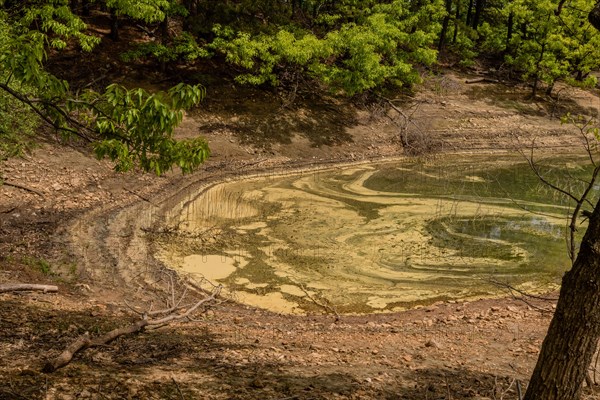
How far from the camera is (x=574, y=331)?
412 cm

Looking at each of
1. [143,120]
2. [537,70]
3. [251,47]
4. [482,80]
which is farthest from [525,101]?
[143,120]

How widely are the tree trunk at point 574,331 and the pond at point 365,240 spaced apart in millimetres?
6292

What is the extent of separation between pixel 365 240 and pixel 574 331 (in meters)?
10.1

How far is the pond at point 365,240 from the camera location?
37.3 feet

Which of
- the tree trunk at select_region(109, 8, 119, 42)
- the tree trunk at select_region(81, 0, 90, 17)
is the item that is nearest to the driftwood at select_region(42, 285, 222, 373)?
the tree trunk at select_region(109, 8, 119, 42)

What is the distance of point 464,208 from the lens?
17516mm

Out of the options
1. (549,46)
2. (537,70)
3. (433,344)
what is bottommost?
(433,344)

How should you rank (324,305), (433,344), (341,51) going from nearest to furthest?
(433,344), (324,305), (341,51)

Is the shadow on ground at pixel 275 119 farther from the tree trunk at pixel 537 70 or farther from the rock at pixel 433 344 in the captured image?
the rock at pixel 433 344

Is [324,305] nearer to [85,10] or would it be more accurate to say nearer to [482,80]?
[85,10]

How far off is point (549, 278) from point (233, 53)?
53.7ft

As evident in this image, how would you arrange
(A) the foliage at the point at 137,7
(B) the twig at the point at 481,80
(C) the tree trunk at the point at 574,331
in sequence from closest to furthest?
(C) the tree trunk at the point at 574,331 → (A) the foliage at the point at 137,7 → (B) the twig at the point at 481,80

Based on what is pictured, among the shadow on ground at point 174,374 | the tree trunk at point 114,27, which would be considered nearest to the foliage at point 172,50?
the tree trunk at point 114,27

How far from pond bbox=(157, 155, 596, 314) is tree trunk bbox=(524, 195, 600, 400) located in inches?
248
